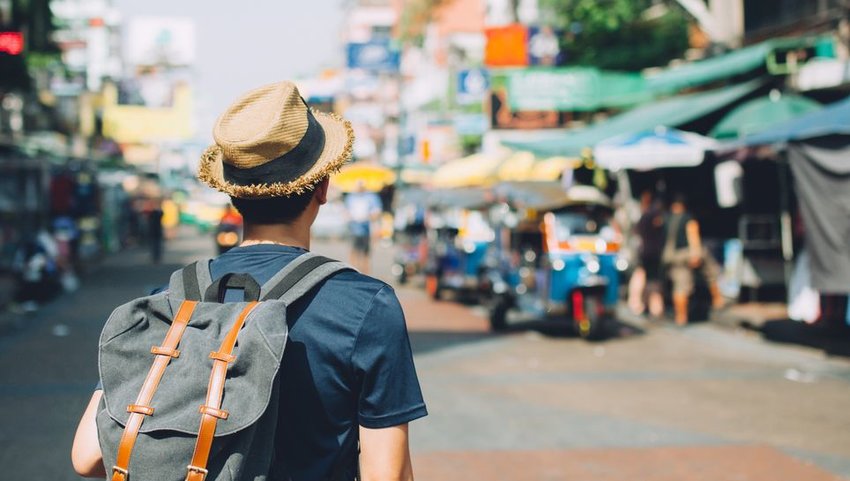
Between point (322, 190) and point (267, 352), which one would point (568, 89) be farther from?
point (267, 352)

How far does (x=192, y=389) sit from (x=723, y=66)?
1582 cm

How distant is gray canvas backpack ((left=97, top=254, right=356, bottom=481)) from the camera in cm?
206

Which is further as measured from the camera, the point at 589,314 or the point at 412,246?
the point at 412,246

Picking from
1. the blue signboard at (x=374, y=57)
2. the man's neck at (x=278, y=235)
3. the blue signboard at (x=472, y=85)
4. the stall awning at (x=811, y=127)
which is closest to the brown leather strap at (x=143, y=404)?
the man's neck at (x=278, y=235)

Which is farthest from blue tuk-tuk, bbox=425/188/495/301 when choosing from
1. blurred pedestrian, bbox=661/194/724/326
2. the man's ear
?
the man's ear

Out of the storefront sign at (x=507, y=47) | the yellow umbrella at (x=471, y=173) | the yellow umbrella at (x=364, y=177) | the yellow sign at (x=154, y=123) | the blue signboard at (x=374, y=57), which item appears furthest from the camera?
the yellow sign at (x=154, y=123)

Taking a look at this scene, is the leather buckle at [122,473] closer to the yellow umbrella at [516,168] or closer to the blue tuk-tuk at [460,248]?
the blue tuk-tuk at [460,248]

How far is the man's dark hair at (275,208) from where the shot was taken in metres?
2.43

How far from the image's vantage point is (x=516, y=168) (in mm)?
21047

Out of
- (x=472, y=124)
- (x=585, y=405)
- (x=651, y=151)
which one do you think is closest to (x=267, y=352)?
(x=585, y=405)

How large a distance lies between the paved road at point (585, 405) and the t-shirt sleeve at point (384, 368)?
176 inches

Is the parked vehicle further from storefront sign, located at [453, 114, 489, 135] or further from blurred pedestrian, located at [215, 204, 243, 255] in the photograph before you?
storefront sign, located at [453, 114, 489, 135]

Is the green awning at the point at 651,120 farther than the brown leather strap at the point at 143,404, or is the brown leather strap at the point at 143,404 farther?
the green awning at the point at 651,120

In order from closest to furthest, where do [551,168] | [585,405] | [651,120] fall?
[585,405], [651,120], [551,168]
